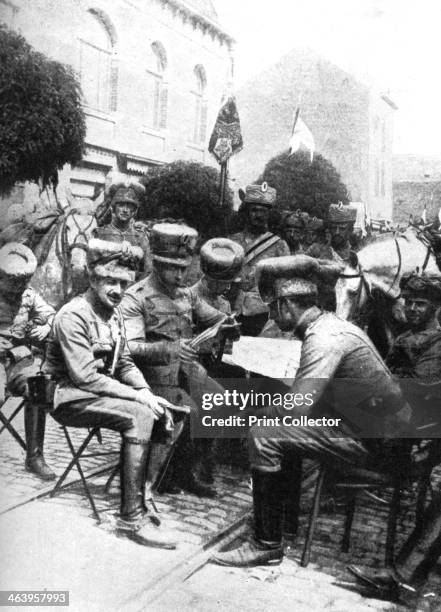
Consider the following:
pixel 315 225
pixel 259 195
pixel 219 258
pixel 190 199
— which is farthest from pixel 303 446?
pixel 190 199

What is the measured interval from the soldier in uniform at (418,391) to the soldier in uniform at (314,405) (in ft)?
0.91

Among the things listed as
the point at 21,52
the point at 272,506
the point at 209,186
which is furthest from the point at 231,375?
the point at 209,186

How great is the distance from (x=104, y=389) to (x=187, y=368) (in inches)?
26.8

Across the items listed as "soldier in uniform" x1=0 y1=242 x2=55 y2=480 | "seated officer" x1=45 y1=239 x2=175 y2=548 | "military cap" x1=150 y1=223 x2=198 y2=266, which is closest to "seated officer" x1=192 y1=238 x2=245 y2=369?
"military cap" x1=150 y1=223 x2=198 y2=266

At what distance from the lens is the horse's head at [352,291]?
437 cm

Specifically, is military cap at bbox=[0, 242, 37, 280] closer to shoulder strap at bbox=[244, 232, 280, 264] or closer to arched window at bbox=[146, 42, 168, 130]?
arched window at bbox=[146, 42, 168, 130]

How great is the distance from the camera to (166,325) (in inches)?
153

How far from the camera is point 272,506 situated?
3160mm

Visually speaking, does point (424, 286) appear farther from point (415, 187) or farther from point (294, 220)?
point (415, 187)

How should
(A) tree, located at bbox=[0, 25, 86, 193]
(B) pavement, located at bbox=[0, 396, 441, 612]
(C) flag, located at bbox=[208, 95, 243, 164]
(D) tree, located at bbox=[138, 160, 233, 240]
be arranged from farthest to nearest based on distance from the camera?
(D) tree, located at bbox=[138, 160, 233, 240] < (C) flag, located at bbox=[208, 95, 243, 164] < (A) tree, located at bbox=[0, 25, 86, 193] < (B) pavement, located at bbox=[0, 396, 441, 612]

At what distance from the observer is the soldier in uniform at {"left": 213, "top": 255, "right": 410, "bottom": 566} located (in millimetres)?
3088

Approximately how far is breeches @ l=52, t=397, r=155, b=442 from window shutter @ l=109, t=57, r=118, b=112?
2.02 metres

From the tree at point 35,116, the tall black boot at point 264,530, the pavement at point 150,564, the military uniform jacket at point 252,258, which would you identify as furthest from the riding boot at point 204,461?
the tree at point 35,116

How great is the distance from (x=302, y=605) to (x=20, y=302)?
2338mm
